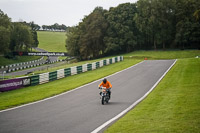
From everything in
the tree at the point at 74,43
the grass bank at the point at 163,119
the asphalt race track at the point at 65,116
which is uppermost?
the tree at the point at 74,43

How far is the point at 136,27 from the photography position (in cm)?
7319

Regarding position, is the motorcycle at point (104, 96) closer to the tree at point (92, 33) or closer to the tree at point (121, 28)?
the tree at point (92, 33)

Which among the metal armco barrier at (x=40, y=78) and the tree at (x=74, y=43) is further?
the tree at (x=74, y=43)

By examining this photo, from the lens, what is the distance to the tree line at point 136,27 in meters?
65.5

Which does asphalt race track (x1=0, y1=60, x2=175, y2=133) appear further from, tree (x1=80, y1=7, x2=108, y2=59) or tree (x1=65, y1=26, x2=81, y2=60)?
tree (x1=65, y1=26, x2=81, y2=60)

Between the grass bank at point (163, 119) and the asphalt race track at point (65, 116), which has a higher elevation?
the grass bank at point (163, 119)

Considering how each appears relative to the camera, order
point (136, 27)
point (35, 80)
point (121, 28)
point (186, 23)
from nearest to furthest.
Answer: point (35, 80)
point (186, 23)
point (121, 28)
point (136, 27)

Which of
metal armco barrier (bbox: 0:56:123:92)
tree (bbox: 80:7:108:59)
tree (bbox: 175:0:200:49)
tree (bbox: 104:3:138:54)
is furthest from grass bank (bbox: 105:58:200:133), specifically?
tree (bbox: 175:0:200:49)

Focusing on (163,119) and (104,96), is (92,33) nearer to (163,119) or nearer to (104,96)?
(104,96)

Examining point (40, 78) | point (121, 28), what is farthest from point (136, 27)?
point (40, 78)

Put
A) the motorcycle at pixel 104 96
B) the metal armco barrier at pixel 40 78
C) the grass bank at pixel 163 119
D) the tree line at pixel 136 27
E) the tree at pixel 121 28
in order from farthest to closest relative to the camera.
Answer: the tree at pixel 121 28
the tree line at pixel 136 27
the metal armco barrier at pixel 40 78
the motorcycle at pixel 104 96
the grass bank at pixel 163 119

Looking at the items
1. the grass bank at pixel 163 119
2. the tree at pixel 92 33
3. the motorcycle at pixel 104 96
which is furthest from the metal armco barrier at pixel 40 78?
the tree at pixel 92 33

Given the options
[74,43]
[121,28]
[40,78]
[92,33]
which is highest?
[121,28]

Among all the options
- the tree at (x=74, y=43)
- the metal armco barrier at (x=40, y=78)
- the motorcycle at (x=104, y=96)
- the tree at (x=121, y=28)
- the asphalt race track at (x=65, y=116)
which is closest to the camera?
the asphalt race track at (x=65, y=116)
